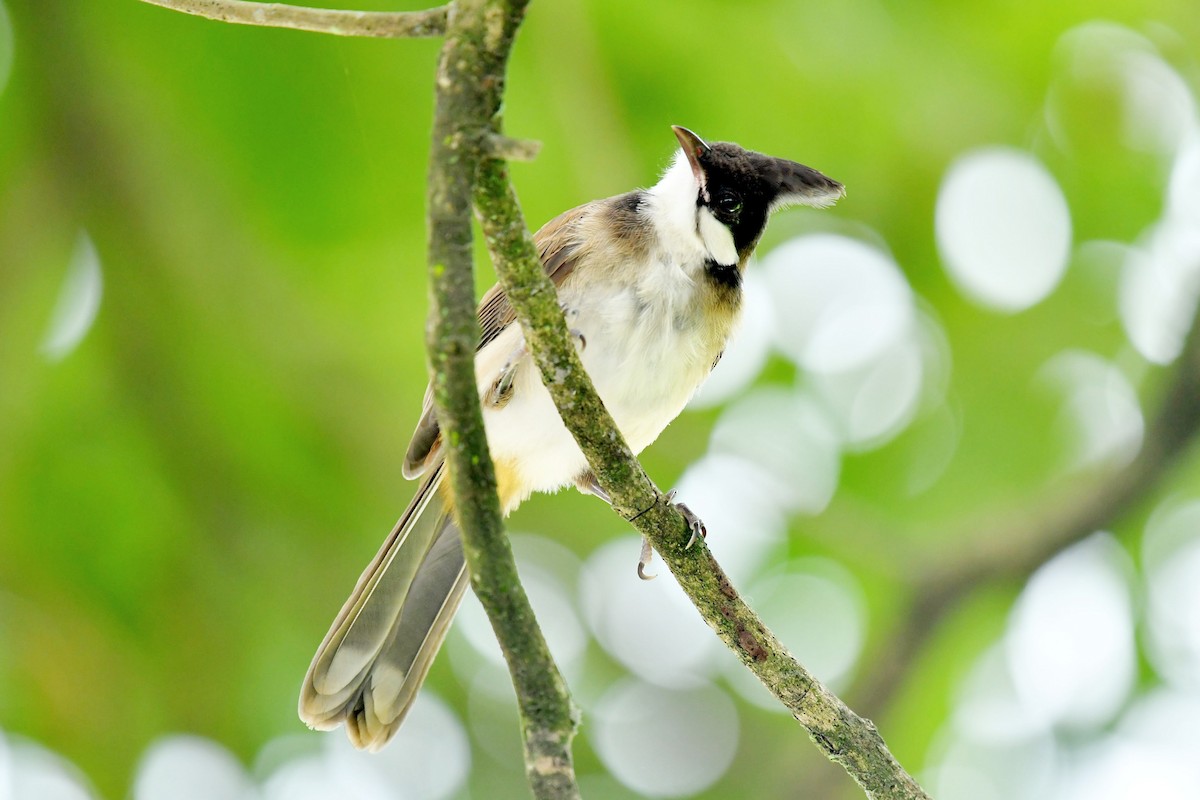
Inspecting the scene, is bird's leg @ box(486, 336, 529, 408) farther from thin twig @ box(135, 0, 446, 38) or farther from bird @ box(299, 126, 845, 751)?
thin twig @ box(135, 0, 446, 38)

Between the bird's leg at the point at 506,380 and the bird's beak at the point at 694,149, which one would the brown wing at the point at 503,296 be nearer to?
the bird's leg at the point at 506,380

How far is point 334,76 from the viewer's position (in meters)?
4.66

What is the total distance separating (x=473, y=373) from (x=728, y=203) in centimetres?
222

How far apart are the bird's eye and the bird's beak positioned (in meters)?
0.06

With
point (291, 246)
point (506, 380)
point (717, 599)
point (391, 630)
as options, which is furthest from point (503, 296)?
point (291, 246)

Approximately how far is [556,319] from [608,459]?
375 mm

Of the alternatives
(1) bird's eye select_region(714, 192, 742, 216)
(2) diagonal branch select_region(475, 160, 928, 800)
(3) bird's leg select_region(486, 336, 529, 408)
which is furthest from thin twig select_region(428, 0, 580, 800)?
(1) bird's eye select_region(714, 192, 742, 216)

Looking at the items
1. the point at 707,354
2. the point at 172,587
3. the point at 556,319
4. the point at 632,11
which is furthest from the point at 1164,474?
the point at 172,587

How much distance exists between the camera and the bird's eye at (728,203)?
12.3ft

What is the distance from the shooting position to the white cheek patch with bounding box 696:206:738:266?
12.2 feet

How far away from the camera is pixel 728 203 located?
3.78 metres

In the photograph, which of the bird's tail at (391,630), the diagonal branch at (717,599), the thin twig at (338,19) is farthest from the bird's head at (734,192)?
the thin twig at (338,19)

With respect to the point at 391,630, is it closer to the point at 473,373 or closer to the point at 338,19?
the point at 473,373

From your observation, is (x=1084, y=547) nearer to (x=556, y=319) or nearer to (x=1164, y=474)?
(x=1164, y=474)
